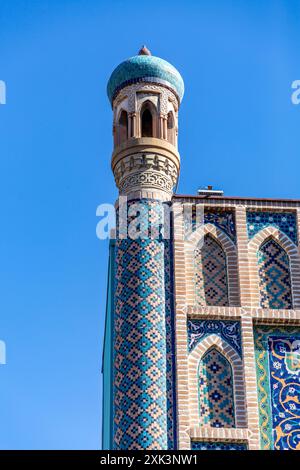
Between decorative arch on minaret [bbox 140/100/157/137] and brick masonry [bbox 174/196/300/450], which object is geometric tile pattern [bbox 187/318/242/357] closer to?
brick masonry [bbox 174/196/300/450]

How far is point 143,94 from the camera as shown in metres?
11.7

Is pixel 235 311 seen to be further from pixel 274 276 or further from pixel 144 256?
pixel 144 256

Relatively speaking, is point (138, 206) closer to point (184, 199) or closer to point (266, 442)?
point (184, 199)

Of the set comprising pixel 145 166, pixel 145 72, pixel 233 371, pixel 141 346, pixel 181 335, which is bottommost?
pixel 233 371

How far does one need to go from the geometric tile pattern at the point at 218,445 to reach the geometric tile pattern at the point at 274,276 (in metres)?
1.29

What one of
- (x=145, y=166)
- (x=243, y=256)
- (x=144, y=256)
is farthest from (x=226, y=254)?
(x=145, y=166)

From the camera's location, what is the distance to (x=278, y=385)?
10625 mm

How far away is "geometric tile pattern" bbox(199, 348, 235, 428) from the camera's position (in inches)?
410

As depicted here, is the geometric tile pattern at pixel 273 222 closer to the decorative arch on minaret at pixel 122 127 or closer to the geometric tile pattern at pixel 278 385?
the geometric tile pattern at pixel 278 385

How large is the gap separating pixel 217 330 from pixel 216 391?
20.7 inches

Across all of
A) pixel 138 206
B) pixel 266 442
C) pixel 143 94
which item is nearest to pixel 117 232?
pixel 138 206

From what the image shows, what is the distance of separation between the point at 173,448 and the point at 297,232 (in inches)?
90.9
